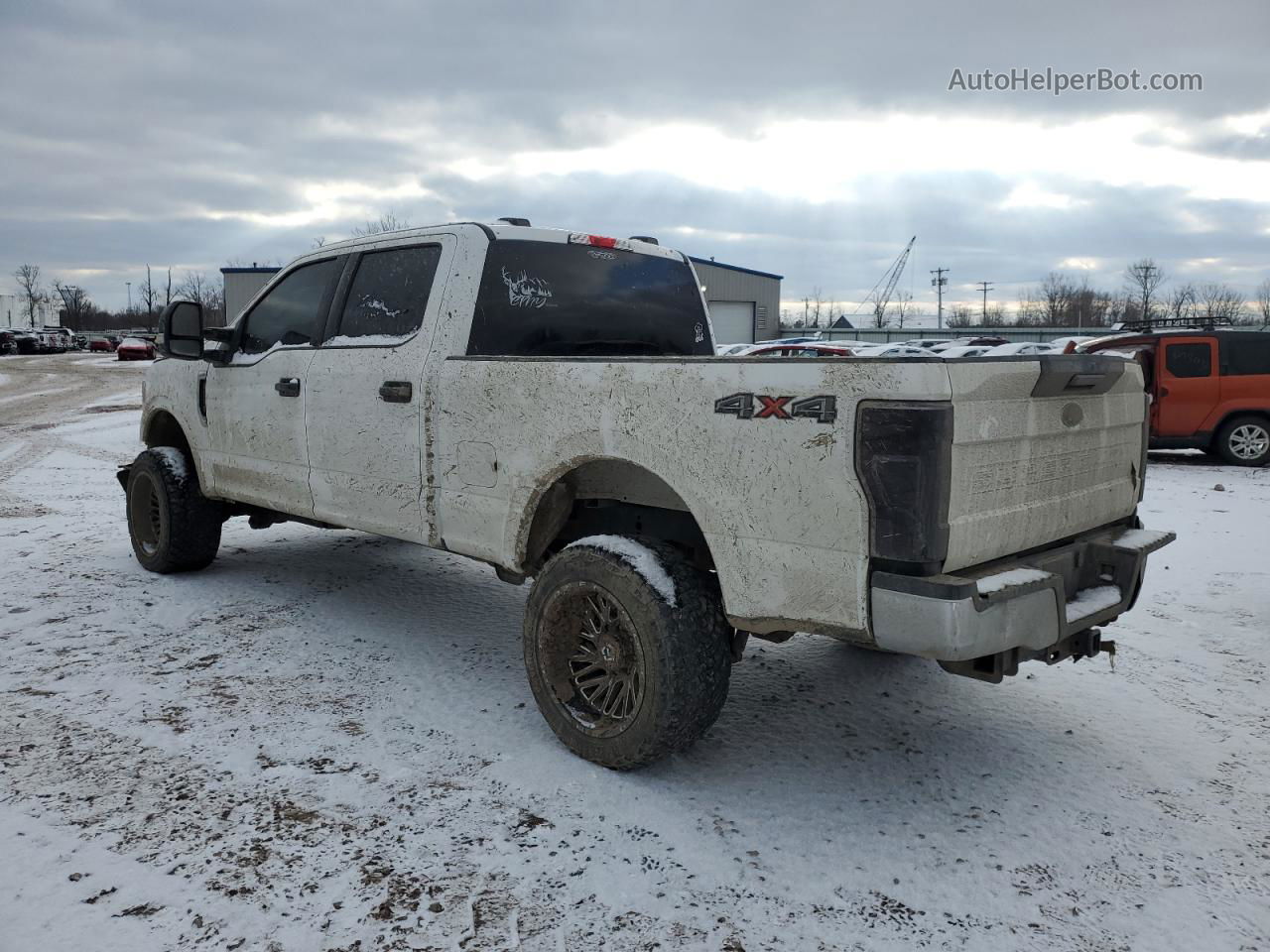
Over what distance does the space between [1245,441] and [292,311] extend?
38.8 ft

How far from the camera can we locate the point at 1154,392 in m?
12.0

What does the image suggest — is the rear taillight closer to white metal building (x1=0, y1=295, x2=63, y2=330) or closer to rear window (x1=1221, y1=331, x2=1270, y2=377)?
rear window (x1=1221, y1=331, x2=1270, y2=377)

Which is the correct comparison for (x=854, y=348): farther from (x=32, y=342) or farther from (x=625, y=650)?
(x=32, y=342)

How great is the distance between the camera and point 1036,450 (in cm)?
291

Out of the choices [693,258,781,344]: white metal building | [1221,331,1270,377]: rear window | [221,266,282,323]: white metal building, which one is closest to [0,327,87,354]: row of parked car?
[221,266,282,323]: white metal building

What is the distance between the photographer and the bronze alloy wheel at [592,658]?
3227 millimetres

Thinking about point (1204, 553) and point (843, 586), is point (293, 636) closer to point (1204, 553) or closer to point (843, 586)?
point (843, 586)

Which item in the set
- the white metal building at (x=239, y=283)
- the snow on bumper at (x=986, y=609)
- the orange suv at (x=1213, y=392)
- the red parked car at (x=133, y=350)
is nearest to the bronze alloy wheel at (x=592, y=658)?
the snow on bumper at (x=986, y=609)

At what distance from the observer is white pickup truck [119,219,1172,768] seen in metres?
2.59

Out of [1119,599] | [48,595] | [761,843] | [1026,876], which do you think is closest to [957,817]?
[1026,876]

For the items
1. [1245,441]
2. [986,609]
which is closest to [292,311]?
[986,609]

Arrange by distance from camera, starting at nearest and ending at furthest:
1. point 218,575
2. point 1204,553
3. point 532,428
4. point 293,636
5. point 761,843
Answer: point 761,843 → point 532,428 → point 293,636 → point 218,575 → point 1204,553

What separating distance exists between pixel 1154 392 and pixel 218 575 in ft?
37.6

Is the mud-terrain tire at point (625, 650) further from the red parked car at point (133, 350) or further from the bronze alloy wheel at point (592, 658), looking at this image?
the red parked car at point (133, 350)
